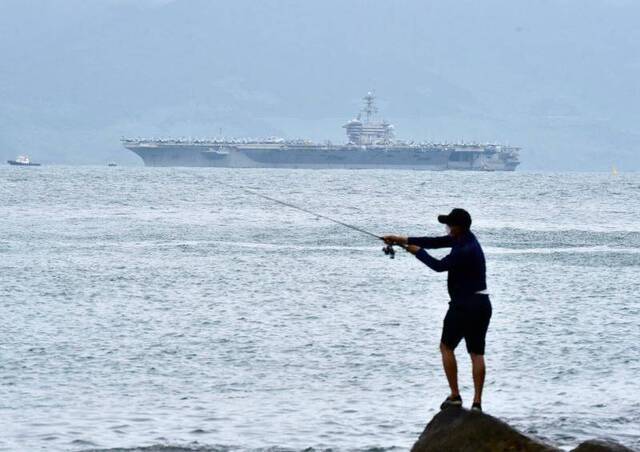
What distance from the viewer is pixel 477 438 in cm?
940

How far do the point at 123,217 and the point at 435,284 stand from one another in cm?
2897

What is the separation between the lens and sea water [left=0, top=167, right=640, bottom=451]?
1269 cm

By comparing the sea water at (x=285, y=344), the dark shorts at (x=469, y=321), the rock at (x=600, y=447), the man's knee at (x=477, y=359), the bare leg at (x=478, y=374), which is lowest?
the sea water at (x=285, y=344)

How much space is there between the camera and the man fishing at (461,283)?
10422 mm

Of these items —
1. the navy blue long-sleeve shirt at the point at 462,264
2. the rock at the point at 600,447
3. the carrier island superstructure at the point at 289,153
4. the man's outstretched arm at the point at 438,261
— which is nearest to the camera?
the rock at the point at 600,447

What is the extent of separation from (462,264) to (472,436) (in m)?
1.59

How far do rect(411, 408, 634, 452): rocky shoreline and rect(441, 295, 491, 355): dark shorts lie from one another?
76 cm

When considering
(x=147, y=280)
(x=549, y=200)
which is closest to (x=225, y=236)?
(x=147, y=280)

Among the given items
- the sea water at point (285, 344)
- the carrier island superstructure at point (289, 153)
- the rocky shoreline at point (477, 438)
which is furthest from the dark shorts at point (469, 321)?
the carrier island superstructure at point (289, 153)

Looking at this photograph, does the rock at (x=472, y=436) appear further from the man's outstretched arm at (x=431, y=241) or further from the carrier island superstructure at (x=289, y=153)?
the carrier island superstructure at (x=289, y=153)

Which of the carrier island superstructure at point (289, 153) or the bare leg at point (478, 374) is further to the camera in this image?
the carrier island superstructure at point (289, 153)

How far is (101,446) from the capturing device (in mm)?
11609

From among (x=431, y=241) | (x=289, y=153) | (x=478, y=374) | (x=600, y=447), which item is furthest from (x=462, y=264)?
(x=289, y=153)

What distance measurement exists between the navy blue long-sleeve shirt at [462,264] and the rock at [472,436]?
106cm
